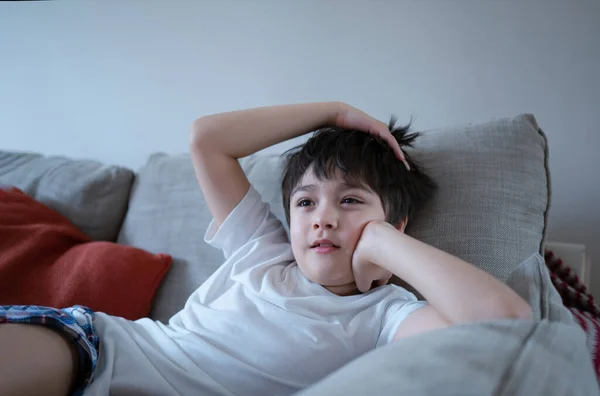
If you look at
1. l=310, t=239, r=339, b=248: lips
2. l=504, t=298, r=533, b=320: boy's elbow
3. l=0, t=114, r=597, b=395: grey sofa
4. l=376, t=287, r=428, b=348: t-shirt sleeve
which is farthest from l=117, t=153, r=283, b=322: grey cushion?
l=504, t=298, r=533, b=320: boy's elbow

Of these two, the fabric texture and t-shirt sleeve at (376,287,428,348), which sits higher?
the fabric texture

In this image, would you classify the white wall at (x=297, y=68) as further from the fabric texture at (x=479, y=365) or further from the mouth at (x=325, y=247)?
the fabric texture at (x=479, y=365)

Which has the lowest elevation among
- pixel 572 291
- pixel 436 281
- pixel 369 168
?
pixel 572 291

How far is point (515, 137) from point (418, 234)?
0.94 ft

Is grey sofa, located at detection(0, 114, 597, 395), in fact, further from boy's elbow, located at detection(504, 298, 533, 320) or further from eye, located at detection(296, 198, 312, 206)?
eye, located at detection(296, 198, 312, 206)

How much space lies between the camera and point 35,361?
2.01 ft

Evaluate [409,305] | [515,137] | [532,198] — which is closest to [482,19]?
[515,137]

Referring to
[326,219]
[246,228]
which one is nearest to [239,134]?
[246,228]

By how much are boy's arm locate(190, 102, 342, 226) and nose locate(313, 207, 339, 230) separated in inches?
9.5

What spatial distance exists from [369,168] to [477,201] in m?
0.23

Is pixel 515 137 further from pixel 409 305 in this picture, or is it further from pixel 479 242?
pixel 409 305

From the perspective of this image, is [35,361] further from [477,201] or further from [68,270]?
[477,201]

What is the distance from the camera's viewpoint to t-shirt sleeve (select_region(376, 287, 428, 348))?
0.70m

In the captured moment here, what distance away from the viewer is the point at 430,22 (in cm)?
120
